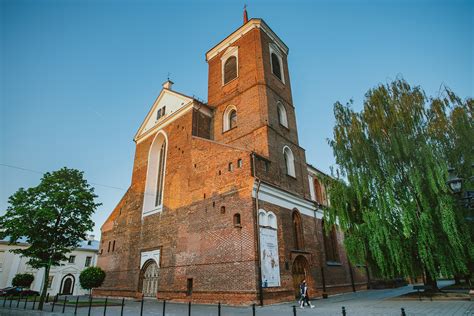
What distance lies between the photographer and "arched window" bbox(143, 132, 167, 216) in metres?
21.0

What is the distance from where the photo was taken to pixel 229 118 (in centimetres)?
2088

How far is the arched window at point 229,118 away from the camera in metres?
20.5

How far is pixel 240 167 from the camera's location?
599 inches

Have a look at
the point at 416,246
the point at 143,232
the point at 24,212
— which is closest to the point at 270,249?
the point at 416,246

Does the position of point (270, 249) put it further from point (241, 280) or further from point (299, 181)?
point (299, 181)

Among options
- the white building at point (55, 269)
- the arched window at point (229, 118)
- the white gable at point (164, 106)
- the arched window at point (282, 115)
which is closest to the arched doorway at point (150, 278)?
the arched window at point (229, 118)

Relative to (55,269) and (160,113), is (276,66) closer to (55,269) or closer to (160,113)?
(160,113)

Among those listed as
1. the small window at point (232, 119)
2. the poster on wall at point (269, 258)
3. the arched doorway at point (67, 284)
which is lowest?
the arched doorway at point (67, 284)

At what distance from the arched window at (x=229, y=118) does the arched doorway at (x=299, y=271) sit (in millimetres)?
10078

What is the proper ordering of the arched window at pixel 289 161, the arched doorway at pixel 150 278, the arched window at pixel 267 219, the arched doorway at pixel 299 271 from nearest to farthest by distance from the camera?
1. the arched window at pixel 267 219
2. the arched doorway at pixel 299 271
3. the arched doorway at pixel 150 278
4. the arched window at pixel 289 161

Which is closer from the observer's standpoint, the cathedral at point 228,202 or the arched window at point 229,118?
the cathedral at point 228,202

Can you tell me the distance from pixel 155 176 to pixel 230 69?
10859mm

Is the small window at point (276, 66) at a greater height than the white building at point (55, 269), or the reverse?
the small window at point (276, 66)

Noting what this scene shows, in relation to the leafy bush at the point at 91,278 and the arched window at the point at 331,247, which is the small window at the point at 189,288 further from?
the arched window at the point at 331,247
